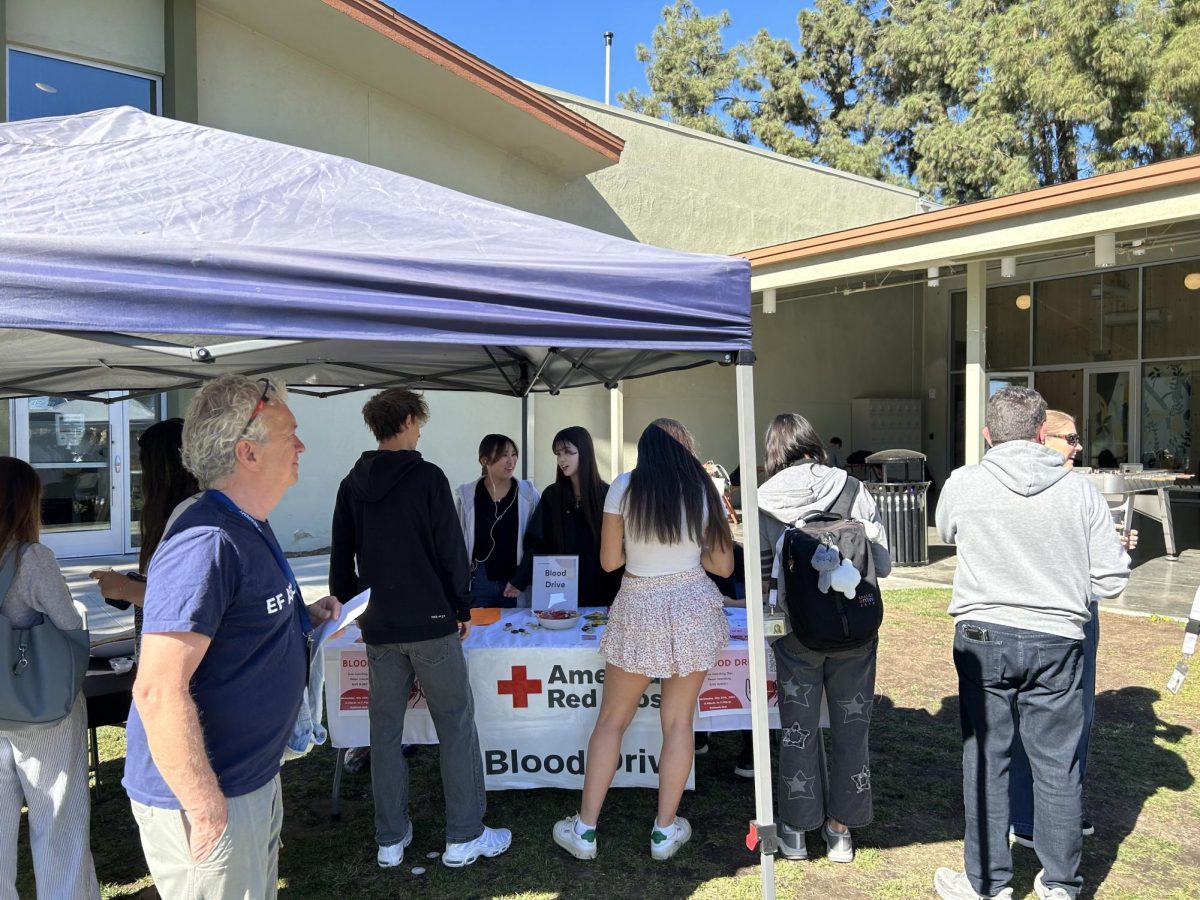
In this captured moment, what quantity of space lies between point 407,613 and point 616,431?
977cm

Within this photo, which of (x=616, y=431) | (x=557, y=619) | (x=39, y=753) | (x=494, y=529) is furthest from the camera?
(x=616, y=431)

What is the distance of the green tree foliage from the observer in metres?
15.5

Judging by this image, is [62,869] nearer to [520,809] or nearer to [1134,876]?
[520,809]

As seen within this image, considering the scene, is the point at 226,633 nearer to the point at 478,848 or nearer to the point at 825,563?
the point at 478,848

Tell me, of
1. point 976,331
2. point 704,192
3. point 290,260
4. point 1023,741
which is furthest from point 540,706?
point 704,192

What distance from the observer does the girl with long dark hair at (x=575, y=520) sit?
3752mm

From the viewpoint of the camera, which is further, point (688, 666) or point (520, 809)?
point (520, 809)

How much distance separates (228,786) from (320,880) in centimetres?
153

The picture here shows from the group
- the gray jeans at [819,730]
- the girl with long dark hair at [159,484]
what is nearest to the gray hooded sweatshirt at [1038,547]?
the gray jeans at [819,730]

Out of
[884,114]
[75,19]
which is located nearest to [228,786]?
[75,19]

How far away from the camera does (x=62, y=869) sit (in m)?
2.31

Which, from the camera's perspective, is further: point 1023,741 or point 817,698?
point 817,698

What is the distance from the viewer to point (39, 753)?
225cm

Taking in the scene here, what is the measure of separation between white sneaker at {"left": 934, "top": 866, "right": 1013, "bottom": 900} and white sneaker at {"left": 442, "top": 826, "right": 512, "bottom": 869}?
1.53 meters
